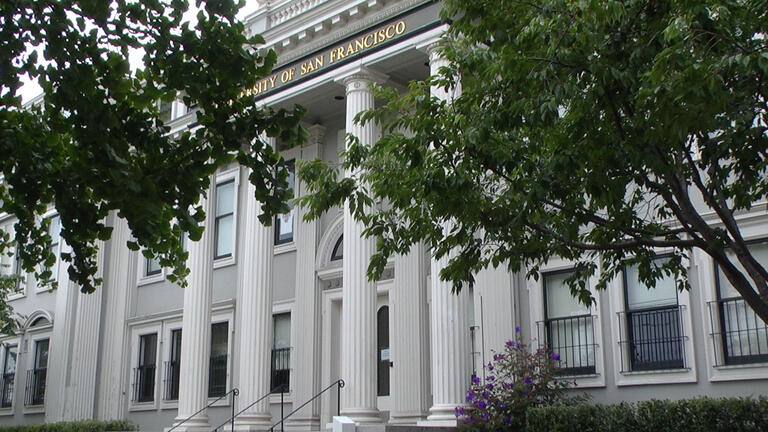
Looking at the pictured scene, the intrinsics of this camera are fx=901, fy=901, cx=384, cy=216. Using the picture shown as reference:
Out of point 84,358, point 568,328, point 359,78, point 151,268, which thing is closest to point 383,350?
point 568,328

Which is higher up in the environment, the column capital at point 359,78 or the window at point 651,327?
the column capital at point 359,78

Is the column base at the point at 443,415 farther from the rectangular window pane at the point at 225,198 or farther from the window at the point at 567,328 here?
the rectangular window pane at the point at 225,198

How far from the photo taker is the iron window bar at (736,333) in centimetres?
1426

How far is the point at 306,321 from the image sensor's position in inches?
830

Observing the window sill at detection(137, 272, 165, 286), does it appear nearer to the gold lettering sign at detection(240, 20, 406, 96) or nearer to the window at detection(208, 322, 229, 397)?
the window at detection(208, 322, 229, 397)

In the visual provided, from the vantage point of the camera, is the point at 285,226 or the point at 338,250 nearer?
the point at 338,250

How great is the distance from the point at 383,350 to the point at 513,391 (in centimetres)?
518

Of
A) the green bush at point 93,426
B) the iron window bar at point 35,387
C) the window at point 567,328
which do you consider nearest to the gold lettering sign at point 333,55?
the window at point 567,328

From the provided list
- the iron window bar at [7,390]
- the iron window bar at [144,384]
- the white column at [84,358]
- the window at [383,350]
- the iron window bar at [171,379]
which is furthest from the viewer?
the iron window bar at [7,390]

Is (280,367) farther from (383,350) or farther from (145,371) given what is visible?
(145,371)

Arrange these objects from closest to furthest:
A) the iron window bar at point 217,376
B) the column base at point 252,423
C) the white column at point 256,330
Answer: the column base at point 252,423 → the white column at point 256,330 → the iron window bar at point 217,376

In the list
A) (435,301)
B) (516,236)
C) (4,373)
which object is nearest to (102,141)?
(516,236)

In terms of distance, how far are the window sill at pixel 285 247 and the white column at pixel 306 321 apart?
154mm

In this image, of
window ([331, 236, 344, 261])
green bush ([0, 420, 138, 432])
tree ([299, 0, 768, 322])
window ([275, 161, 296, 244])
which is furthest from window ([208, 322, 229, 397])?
tree ([299, 0, 768, 322])
